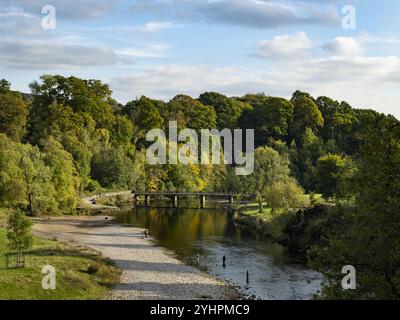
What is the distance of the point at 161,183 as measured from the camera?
3856 inches

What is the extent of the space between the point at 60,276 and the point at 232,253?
1867cm

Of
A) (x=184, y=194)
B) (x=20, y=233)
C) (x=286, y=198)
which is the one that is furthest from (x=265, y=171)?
(x=20, y=233)

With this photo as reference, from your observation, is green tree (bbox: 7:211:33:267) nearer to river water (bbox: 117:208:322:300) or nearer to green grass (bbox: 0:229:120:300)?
green grass (bbox: 0:229:120:300)

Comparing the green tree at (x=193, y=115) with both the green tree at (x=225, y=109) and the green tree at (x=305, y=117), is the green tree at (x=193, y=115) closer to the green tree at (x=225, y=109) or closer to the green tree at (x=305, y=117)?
the green tree at (x=225, y=109)

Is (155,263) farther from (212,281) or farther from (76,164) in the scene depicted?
(76,164)

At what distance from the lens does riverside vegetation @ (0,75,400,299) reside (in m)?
19.4

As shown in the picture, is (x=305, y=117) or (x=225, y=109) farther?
(x=225, y=109)

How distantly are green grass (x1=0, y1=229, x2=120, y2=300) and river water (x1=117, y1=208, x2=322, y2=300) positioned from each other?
8.47 m

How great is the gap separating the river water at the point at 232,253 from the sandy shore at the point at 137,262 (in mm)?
1650

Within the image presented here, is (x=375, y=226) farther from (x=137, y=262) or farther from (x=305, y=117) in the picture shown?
(x=305, y=117)

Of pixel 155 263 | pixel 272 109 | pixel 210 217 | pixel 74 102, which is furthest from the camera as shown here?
pixel 272 109

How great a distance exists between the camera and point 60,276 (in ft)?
105

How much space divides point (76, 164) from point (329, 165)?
123 feet
